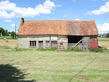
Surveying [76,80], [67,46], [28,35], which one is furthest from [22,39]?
[76,80]

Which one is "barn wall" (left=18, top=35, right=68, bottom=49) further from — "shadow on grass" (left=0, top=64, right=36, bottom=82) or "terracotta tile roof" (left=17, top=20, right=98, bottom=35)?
"shadow on grass" (left=0, top=64, right=36, bottom=82)

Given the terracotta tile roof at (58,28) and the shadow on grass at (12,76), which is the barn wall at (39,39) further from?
the shadow on grass at (12,76)

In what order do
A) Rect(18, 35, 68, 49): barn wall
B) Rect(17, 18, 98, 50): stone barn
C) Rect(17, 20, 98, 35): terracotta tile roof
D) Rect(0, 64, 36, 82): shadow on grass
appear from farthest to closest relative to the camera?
1. Rect(17, 20, 98, 35): terracotta tile roof
2. Rect(18, 35, 68, 49): barn wall
3. Rect(17, 18, 98, 50): stone barn
4. Rect(0, 64, 36, 82): shadow on grass

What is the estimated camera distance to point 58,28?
23.5 meters

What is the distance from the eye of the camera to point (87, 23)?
955 inches

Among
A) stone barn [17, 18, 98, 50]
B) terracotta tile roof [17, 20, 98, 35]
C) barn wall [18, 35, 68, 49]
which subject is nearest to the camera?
stone barn [17, 18, 98, 50]

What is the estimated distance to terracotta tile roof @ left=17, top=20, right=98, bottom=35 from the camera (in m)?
22.3

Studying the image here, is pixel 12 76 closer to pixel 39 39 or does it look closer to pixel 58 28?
pixel 39 39

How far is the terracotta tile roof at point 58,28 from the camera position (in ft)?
73.0

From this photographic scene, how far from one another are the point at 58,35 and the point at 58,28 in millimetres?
2020

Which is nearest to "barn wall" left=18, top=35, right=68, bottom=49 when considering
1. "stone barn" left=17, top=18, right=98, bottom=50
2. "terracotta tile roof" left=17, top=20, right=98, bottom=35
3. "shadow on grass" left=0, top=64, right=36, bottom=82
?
"stone barn" left=17, top=18, right=98, bottom=50

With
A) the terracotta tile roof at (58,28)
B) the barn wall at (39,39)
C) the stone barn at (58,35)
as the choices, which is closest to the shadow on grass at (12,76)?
the stone barn at (58,35)

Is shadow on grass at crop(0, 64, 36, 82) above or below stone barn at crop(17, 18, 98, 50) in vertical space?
below

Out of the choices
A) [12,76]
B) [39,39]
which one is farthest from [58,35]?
[12,76]
